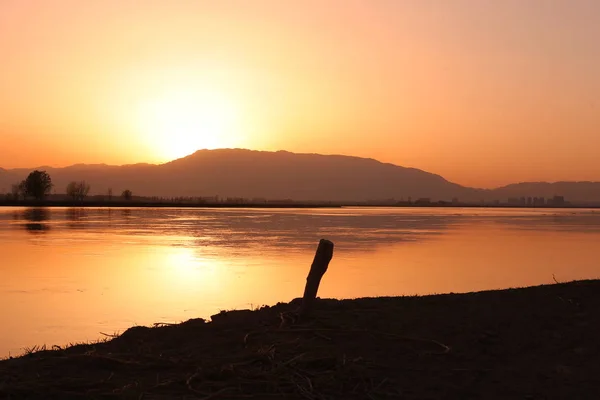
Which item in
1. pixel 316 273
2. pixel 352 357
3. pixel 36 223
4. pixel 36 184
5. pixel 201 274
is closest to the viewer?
pixel 352 357

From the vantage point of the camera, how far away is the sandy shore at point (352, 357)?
6297 millimetres

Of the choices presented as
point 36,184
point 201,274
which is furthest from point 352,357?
Answer: point 36,184

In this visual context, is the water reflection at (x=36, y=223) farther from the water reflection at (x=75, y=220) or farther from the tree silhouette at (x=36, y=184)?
the tree silhouette at (x=36, y=184)

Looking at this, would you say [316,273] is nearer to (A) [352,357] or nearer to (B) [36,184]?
(A) [352,357]

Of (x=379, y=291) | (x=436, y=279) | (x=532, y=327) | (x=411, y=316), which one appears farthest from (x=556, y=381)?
(x=436, y=279)

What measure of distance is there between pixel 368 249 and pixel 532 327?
2226 cm

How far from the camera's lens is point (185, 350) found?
311 inches

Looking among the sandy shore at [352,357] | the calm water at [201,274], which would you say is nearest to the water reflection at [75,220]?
the calm water at [201,274]

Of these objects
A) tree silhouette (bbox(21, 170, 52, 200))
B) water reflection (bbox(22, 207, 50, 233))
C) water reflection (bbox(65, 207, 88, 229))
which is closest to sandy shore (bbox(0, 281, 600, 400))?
water reflection (bbox(22, 207, 50, 233))

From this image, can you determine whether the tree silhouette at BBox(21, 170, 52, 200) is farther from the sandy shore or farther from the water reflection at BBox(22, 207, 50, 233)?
the sandy shore

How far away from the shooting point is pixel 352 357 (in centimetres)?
731

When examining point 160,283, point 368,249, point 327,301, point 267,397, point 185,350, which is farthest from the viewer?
point 368,249

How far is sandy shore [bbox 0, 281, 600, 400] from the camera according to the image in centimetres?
630

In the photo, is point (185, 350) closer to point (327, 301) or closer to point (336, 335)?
point (336, 335)
